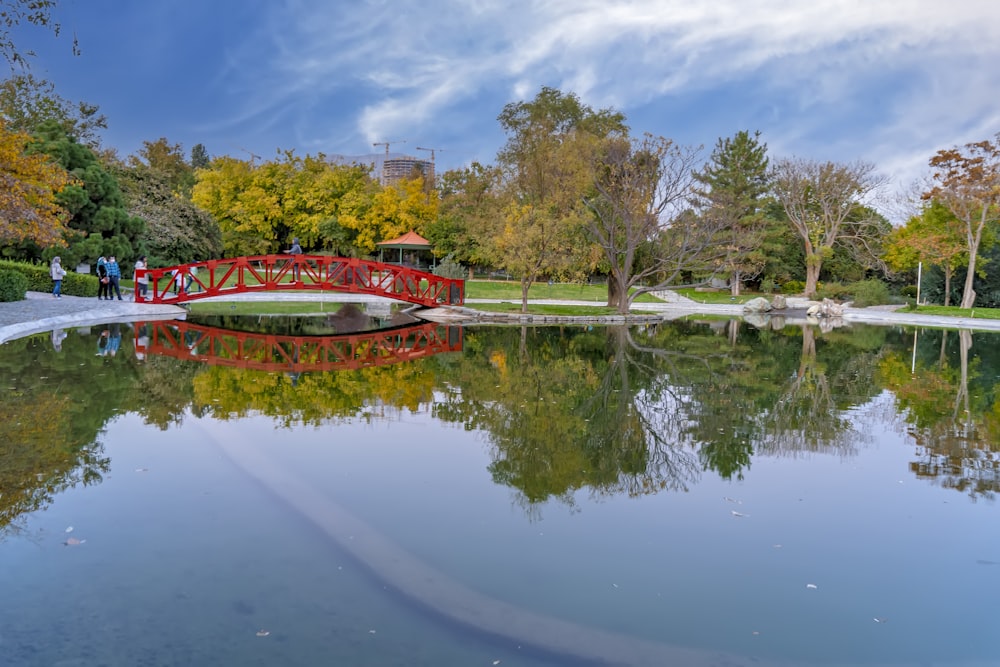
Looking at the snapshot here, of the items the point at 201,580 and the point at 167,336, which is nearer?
the point at 201,580

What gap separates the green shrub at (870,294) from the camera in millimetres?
41094

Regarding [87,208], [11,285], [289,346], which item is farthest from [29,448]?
[87,208]

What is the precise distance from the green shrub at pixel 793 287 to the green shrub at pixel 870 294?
5.57 meters

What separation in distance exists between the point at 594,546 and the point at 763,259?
4142cm

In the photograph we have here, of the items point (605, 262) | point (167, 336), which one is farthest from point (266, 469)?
point (605, 262)

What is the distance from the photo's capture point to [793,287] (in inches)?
1903

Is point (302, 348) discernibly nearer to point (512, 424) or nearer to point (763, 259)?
point (512, 424)

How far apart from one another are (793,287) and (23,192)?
42740 millimetres

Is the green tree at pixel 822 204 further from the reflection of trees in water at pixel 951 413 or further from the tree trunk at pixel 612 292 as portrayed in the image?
the reflection of trees in water at pixel 951 413

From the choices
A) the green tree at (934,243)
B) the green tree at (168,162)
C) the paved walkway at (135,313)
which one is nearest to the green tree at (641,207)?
the paved walkway at (135,313)

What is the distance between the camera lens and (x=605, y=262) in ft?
104

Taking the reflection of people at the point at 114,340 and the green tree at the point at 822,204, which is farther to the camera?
the green tree at the point at 822,204

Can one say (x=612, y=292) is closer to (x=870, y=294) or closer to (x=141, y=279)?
(x=870, y=294)

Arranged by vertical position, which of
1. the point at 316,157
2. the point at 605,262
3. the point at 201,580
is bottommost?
the point at 201,580
